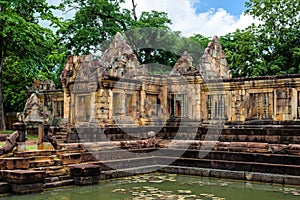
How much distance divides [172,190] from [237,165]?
2712 millimetres

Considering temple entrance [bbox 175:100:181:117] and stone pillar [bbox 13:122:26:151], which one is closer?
stone pillar [bbox 13:122:26:151]

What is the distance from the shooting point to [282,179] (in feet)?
36.3

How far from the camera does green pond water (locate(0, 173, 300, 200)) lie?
9.52 meters

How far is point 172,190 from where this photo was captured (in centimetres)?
1046

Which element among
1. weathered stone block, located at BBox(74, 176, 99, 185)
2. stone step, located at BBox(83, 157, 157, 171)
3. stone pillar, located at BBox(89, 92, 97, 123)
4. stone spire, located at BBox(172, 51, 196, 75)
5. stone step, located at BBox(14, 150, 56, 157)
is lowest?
weathered stone block, located at BBox(74, 176, 99, 185)

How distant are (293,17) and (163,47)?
1032cm

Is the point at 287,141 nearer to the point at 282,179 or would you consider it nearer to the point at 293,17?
the point at 282,179

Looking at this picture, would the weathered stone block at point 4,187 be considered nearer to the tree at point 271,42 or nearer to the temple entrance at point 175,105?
the temple entrance at point 175,105

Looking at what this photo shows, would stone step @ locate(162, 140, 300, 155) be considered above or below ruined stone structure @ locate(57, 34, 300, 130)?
below

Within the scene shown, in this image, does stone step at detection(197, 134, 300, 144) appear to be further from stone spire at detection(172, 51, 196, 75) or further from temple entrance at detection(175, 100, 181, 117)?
stone spire at detection(172, 51, 196, 75)

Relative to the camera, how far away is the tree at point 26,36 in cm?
2112

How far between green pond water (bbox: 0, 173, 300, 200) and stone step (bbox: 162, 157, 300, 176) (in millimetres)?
600

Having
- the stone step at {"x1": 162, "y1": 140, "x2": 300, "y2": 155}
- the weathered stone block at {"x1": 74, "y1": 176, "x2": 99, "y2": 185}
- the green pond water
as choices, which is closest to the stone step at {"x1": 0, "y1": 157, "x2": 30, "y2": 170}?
the green pond water

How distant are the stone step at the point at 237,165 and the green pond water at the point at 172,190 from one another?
0.60m
